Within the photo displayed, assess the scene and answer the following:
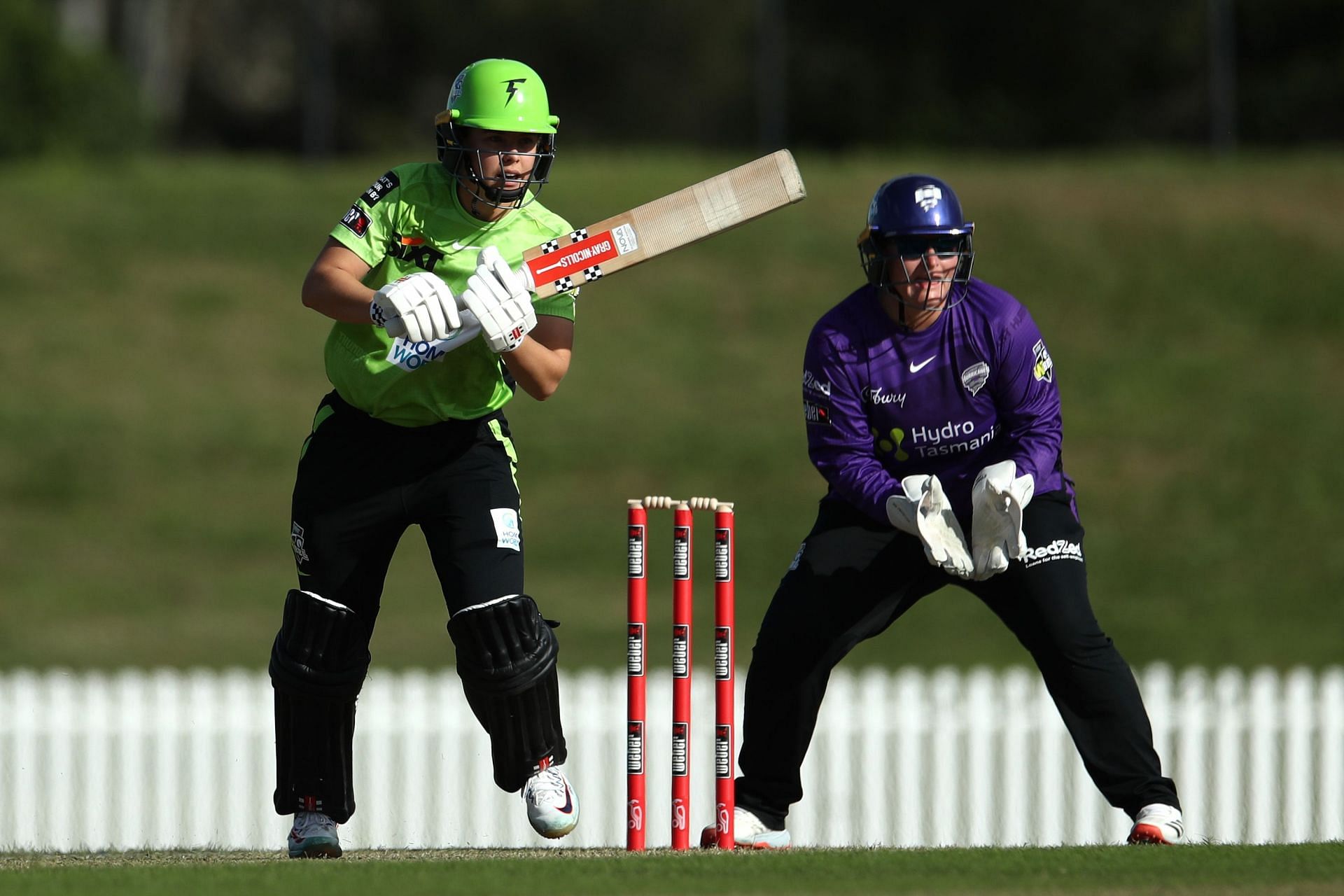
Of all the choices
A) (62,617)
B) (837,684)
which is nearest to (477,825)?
(837,684)

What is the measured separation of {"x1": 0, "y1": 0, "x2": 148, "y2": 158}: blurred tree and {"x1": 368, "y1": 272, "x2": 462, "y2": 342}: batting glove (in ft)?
69.2

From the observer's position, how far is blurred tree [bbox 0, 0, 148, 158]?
24281 millimetres

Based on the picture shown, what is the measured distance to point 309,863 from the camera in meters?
4.49

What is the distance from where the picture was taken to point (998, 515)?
494 cm

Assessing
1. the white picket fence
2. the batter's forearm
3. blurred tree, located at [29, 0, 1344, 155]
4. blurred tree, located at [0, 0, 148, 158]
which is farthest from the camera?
blurred tree, located at [29, 0, 1344, 155]

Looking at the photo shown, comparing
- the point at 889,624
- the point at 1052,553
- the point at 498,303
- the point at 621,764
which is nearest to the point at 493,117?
the point at 498,303

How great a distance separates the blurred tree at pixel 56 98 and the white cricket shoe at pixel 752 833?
21.1 meters

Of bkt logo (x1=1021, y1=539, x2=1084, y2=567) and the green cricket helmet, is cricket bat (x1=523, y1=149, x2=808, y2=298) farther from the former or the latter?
bkt logo (x1=1021, y1=539, x2=1084, y2=567)

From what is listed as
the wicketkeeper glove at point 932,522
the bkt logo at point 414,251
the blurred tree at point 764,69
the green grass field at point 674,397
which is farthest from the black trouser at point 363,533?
the blurred tree at point 764,69

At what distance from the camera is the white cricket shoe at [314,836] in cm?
506

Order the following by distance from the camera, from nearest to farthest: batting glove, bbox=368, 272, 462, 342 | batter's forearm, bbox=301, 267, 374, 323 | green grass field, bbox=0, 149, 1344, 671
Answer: batting glove, bbox=368, 272, 462, 342
batter's forearm, bbox=301, 267, 374, 323
green grass field, bbox=0, 149, 1344, 671

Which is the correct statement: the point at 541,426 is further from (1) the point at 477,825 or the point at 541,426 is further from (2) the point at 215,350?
(1) the point at 477,825

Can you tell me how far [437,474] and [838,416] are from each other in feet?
3.62

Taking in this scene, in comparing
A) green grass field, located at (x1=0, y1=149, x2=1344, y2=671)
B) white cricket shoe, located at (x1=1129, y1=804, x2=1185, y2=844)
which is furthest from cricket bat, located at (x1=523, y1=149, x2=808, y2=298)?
green grass field, located at (x1=0, y1=149, x2=1344, y2=671)
